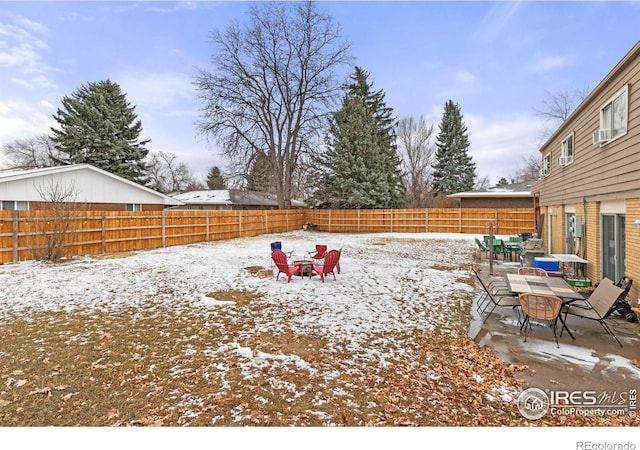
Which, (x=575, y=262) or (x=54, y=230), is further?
(x=54, y=230)

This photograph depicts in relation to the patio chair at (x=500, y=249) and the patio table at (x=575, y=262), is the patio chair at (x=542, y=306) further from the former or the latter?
the patio chair at (x=500, y=249)

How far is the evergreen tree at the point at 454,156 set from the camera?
36062mm

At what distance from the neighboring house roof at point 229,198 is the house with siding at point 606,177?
85.5ft

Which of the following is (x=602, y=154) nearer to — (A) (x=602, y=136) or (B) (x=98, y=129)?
(A) (x=602, y=136)

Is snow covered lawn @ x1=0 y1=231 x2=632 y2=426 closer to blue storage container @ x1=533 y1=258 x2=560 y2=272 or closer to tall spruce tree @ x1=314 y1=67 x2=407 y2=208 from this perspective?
blue storage container @ x1=533 y1=258 x2=560 y2=272

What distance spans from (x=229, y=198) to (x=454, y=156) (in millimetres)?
25050

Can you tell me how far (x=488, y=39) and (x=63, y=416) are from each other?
11.9 metres

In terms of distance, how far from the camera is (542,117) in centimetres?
2652

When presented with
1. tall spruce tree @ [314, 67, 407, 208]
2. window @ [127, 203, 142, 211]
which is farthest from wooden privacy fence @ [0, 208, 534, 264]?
window @ [127, 203, 142, 211]

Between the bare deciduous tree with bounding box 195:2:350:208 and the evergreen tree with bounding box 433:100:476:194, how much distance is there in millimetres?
16307

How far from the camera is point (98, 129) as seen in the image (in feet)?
82.3

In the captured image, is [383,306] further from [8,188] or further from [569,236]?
[8,188]

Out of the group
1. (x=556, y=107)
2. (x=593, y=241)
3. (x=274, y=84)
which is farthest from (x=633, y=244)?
(x=556, y=107)

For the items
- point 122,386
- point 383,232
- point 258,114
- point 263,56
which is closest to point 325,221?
point 383,232
